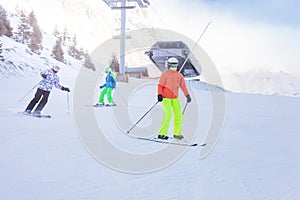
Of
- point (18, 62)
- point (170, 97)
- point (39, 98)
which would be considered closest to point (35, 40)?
point (18, 62)

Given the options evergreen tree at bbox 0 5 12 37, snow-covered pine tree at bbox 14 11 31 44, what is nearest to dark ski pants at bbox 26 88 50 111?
evergreen tree at bbox 0 5 12 37

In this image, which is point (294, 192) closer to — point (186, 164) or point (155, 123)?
point (186, 164)

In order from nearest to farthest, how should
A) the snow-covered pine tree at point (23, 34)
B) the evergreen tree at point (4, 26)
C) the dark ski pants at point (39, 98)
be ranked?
the dark ski pants at point (39, 98)
the evergreen tree at point (4, 26)
the snow-covered pine tree at point (23, 34)

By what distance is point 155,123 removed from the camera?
25.5 ft

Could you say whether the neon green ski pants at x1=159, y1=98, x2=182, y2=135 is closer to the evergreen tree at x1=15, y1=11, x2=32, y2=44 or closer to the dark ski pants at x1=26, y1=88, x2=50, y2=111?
the dark ski pants at x1=26, y1=88, x2=50, y2=111

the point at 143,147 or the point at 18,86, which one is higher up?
the point at 18,86

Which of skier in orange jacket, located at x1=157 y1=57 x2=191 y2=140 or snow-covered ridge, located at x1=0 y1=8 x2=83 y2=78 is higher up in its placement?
snow-covered ridge, located at x1=0 y1=8 x2=83 y2=78

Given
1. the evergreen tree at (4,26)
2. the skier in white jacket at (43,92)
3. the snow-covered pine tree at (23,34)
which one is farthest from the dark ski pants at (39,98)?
the snow-covered pine tree at (23,34)

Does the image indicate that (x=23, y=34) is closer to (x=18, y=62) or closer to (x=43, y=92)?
(x=18, y=62)

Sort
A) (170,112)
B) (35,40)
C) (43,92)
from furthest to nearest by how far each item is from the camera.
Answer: (35,40), (43,92), (170,112)

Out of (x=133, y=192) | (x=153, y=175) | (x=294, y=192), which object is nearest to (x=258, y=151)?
(x=294, y=192)

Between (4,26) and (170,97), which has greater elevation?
(4,26)

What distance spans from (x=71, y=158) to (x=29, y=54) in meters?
24.9

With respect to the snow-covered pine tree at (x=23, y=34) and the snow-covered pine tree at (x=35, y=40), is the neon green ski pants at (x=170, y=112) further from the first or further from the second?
the snow-covered pine tree at (x=23, y=34)
